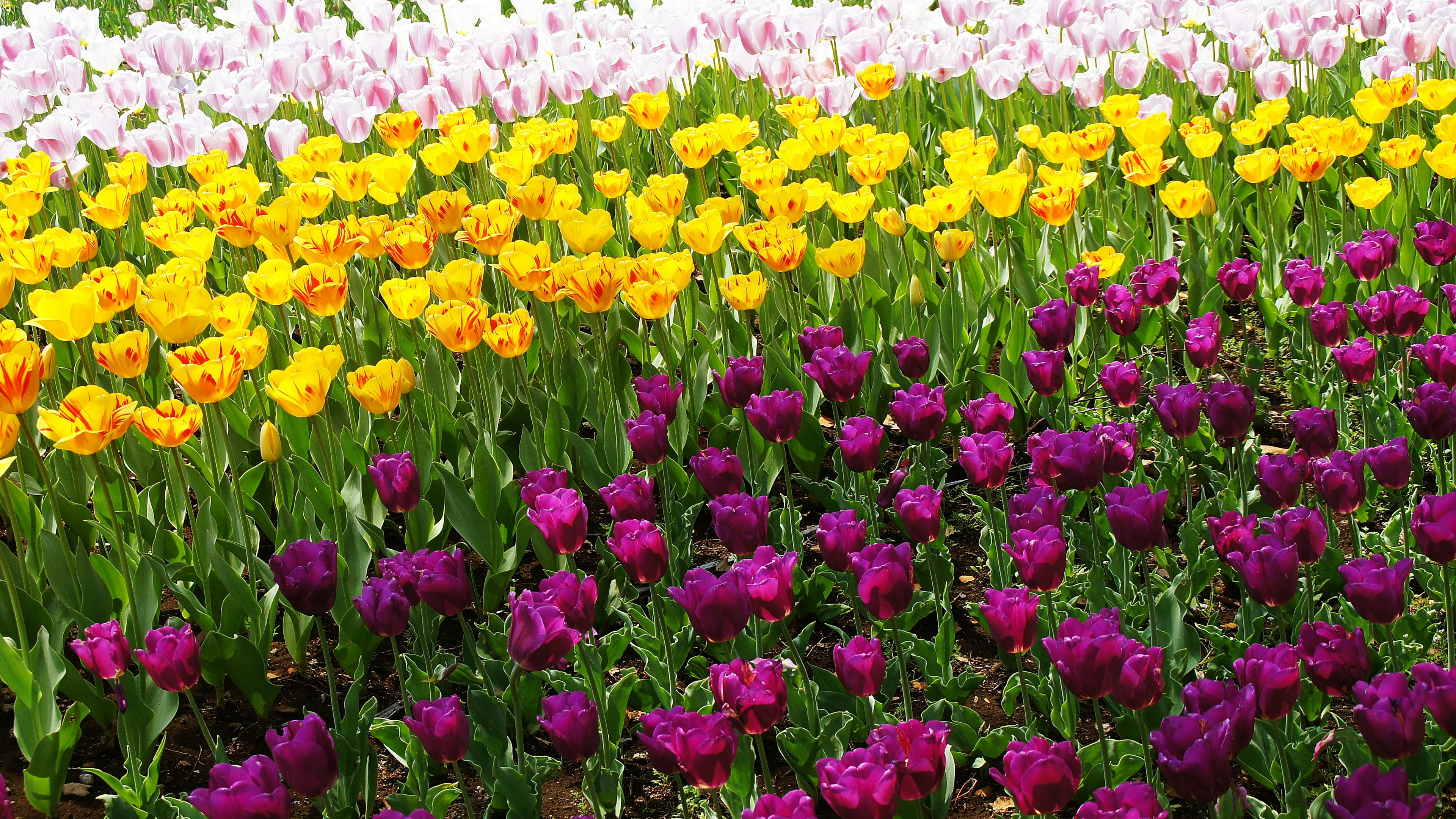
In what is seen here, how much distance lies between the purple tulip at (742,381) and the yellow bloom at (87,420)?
103 centimetres

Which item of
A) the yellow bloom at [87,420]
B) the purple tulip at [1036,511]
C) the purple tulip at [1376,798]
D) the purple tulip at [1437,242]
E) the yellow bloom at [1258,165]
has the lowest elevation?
the purple tulip at [1376,798]

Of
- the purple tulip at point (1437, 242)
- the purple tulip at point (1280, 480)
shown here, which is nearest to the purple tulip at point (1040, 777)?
the purple tulip at point (1280, 480)

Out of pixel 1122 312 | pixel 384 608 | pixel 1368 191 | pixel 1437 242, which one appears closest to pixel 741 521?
pixel 384 608

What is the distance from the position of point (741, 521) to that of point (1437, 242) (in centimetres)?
184

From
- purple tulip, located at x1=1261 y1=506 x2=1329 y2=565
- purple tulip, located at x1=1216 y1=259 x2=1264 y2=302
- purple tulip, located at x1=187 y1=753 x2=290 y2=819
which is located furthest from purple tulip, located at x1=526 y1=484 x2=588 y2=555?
purple tulip, located at x1=1216 y1=259 x2=1264 y2=302

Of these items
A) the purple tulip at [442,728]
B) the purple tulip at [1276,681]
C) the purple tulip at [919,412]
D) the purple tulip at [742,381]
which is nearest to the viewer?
the purple tulip at [1276,681]

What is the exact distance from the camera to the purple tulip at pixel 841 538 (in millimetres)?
1829

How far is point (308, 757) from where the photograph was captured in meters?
1.52

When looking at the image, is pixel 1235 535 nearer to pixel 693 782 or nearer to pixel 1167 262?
pixel 693 782

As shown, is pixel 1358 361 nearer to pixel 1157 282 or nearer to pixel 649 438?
pixel 1157 282

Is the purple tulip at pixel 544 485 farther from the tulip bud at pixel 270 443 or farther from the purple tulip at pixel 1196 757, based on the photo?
the purple tulip at pixel 1196 757

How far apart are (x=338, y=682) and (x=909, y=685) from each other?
103 centimetres

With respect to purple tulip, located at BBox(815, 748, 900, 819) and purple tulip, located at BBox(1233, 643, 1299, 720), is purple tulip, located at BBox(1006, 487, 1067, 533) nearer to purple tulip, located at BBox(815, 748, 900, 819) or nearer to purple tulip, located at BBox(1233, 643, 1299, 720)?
purple tulip, located at BBox(1233, 643, 1299, 720)

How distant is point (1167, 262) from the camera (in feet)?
9.30
